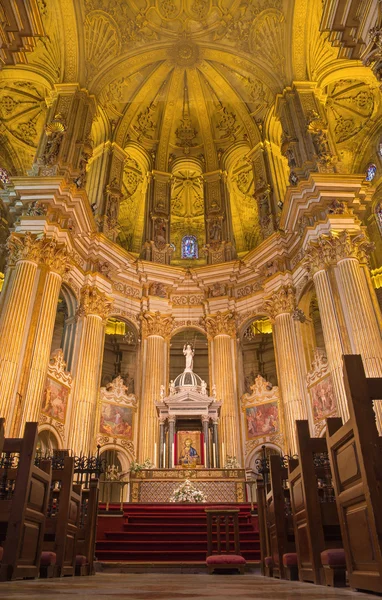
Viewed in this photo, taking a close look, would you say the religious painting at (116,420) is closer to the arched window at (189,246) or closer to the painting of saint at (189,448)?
the painting of saint at (189,448)

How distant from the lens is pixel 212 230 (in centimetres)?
2319

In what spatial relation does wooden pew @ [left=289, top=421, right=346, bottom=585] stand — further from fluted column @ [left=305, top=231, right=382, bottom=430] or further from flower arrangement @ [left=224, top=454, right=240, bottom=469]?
flower arrangement @ [left=224, top=454, right=240, bottom=469]

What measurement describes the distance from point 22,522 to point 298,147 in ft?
58.6

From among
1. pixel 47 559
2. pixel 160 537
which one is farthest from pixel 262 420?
pixel 47 559

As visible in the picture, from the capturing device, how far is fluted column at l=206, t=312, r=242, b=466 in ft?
58.4

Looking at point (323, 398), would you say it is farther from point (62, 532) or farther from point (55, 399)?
point (62, 532)

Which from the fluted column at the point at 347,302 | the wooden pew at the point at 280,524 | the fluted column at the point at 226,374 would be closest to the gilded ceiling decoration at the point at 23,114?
the fluted column at the point at 226,374

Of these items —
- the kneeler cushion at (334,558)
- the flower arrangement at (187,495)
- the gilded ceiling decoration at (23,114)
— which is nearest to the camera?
the kneeler cushion at (334,558)

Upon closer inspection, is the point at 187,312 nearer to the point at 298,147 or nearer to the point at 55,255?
the point at 55,255

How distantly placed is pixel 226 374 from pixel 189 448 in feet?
12.4

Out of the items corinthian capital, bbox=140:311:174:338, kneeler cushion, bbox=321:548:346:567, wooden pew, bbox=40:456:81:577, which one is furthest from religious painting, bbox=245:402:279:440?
kneeler cushion, bbox=321:548:346:567

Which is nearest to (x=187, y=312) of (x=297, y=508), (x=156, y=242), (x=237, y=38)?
(x=156, y=242)

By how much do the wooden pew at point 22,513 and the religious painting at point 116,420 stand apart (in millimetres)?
12362

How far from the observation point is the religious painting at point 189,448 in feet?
53.5
